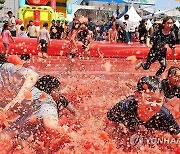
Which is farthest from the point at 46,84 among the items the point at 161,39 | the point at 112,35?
the point at 112,35

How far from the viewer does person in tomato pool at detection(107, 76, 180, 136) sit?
3.53 meters

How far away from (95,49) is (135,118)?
284 inches

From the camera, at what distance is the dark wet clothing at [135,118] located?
3646 mm

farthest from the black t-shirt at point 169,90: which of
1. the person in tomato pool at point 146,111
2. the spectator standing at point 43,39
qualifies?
the spectator standing at point 43,39

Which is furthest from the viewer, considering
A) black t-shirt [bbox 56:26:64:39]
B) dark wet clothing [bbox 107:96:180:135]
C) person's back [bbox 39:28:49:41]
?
black t-shirt [bbox 56:26:64:39]

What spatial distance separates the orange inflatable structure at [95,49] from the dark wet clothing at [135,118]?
6879 mm

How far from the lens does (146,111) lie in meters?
3.61

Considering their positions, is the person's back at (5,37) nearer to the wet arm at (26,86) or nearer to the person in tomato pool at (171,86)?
the person in tomato pool at (171,86)

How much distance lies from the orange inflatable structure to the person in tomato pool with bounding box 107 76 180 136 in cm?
688

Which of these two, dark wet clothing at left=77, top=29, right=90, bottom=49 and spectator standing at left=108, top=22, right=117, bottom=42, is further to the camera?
spectator standing at left=108, top=22, right=117, bottom=42

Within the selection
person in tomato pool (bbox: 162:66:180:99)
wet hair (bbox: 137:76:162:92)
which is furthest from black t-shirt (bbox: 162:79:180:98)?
wet hair (bbox: 137:76:162:92)

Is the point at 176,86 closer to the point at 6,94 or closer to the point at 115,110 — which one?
the point at 115,110

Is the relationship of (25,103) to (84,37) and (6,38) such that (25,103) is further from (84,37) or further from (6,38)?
(84,37)

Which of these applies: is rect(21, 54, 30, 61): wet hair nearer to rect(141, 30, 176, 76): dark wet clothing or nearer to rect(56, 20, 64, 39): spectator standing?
rect(141, 30, 176, 76): dark wet clothing
